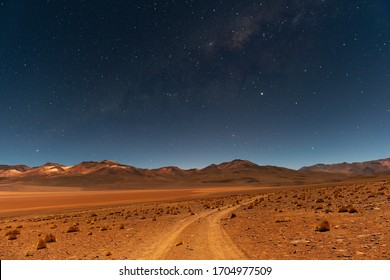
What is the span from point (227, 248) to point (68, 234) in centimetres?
1149

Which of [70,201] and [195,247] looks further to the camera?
[70,201]

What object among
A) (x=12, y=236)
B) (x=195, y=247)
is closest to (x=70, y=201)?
(x=12, y=236)

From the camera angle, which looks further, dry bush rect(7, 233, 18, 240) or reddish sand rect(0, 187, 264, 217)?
reddish sand rect(0, 187, 264, 217)

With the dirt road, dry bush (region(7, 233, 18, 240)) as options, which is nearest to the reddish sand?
dry bush (region(7, 233, 18, 240))

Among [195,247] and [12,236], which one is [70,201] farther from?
[195,247]

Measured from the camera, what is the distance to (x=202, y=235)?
14.1 m

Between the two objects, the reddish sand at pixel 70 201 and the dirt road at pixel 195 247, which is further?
the reddish sand at pixel 70 201

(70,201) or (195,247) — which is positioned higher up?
(70,201)

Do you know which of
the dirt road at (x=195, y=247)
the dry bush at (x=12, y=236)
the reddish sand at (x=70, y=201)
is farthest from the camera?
the reddish sand at (x=70, y=201)

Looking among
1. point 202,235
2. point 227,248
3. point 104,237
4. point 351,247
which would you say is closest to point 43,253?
point 104,237

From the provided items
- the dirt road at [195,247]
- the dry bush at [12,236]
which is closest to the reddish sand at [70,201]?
the dry bush at [12,236]

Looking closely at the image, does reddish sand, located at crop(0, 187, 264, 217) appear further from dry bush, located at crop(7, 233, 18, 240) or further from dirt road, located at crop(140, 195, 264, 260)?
dirt road, located at crop(140, 195, 264, 260)

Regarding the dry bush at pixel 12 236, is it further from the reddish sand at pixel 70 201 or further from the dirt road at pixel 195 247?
the reddish sand at pixel 70 201
